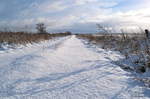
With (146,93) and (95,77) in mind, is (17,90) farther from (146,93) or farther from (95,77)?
(146,93)

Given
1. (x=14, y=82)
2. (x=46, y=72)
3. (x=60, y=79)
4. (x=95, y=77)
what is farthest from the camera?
(x=46, y=72)

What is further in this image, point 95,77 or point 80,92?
point 95,77

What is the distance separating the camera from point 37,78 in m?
3.02

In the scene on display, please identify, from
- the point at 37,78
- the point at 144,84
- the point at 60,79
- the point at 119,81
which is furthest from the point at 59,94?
the point at 144,84

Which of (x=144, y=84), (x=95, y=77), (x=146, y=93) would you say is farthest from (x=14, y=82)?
(x=144, y=84)

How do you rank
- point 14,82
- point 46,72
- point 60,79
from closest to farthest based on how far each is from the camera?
point 14,82 < point 60,79 < point 46,72

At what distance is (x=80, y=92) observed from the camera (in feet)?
7.88

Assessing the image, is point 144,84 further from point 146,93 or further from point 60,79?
point 60,79

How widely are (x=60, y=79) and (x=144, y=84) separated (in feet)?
5.64

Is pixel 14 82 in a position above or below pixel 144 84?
above

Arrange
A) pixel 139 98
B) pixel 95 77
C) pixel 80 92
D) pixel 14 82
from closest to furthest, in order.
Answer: pixel 139 98 < pixel 80 92 < pixel 14 82 < pixel 95 77

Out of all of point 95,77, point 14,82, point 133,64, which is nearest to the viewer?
point 14,82

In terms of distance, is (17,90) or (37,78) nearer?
(17,90)

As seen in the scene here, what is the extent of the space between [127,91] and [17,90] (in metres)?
1.83
